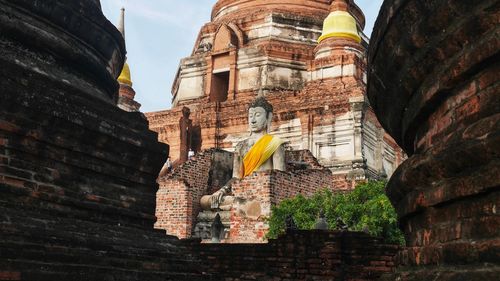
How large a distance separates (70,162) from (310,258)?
3.25m

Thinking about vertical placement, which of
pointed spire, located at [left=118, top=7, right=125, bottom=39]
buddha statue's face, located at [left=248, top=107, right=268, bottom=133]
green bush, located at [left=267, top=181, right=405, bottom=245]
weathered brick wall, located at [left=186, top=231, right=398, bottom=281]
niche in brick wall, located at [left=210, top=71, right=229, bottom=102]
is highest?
niche in brick wall, located at [left=210, top=71, right=229, bottom=102]

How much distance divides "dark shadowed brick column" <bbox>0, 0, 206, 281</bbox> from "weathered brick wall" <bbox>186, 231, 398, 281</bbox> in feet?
6.67

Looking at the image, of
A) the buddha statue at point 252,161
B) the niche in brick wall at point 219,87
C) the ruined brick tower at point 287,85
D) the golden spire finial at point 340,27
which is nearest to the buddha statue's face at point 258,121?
the buddha statue at point 252,161

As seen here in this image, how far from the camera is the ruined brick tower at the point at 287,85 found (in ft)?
64.7

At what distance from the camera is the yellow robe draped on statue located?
14789mm

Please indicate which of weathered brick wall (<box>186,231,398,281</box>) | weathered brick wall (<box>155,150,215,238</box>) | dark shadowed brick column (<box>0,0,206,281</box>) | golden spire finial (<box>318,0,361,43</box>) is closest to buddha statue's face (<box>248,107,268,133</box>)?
weathered brick wall (<box>155,150,215,238</box>)

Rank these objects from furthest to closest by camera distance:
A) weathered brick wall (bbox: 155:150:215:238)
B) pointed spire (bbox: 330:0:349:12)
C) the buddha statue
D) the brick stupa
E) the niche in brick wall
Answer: the niche in brick wall, pointed spire (bbox: 330:0:349:12), the brick stupa, weathered brick wall (bbox: 155:150:215:238), the buddha statue

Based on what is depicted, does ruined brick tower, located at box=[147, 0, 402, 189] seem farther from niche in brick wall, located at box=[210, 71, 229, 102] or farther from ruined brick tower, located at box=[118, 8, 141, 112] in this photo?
ruined brick tower, located at box=[118, 8, 141, 112]

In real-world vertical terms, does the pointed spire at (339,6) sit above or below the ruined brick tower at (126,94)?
above

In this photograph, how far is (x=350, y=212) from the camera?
38.6ft

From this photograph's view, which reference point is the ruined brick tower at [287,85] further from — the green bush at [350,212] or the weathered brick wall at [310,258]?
the weathered brick wall at [310,258]

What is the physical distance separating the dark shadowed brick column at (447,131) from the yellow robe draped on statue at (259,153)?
11.0 metres

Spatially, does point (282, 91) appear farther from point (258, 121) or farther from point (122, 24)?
point (122, 24)

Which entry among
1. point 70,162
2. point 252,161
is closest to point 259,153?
point 252,161
